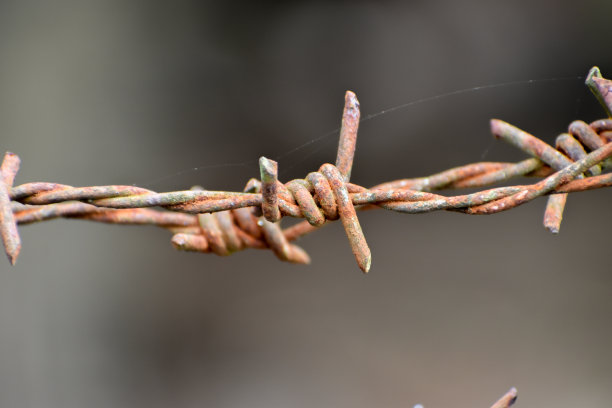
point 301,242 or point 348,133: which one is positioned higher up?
point 301,242

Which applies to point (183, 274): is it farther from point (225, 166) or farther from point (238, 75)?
point (238, 75)

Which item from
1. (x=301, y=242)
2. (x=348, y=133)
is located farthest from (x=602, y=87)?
(x=301, y=242)

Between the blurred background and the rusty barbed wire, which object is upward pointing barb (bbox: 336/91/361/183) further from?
the blurred background

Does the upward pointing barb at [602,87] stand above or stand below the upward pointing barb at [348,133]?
below

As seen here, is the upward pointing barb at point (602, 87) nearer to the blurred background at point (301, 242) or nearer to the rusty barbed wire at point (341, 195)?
the rusty barbed wire at point (341, 195)

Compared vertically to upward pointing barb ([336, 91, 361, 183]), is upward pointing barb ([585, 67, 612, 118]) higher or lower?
lower

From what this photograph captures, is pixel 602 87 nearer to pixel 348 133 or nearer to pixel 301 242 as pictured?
pixel 348 133

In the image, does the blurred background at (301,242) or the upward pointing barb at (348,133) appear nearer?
the upward pointing barb at (348,133)

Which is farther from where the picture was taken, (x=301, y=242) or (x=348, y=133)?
(x=301, y=242)

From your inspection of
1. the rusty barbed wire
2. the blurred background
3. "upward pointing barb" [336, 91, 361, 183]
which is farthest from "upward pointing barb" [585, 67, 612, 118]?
the blurred background

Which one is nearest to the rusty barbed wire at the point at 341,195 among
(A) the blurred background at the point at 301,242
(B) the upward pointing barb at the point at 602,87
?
(B) the upward pointing barb at the point at 602,87
